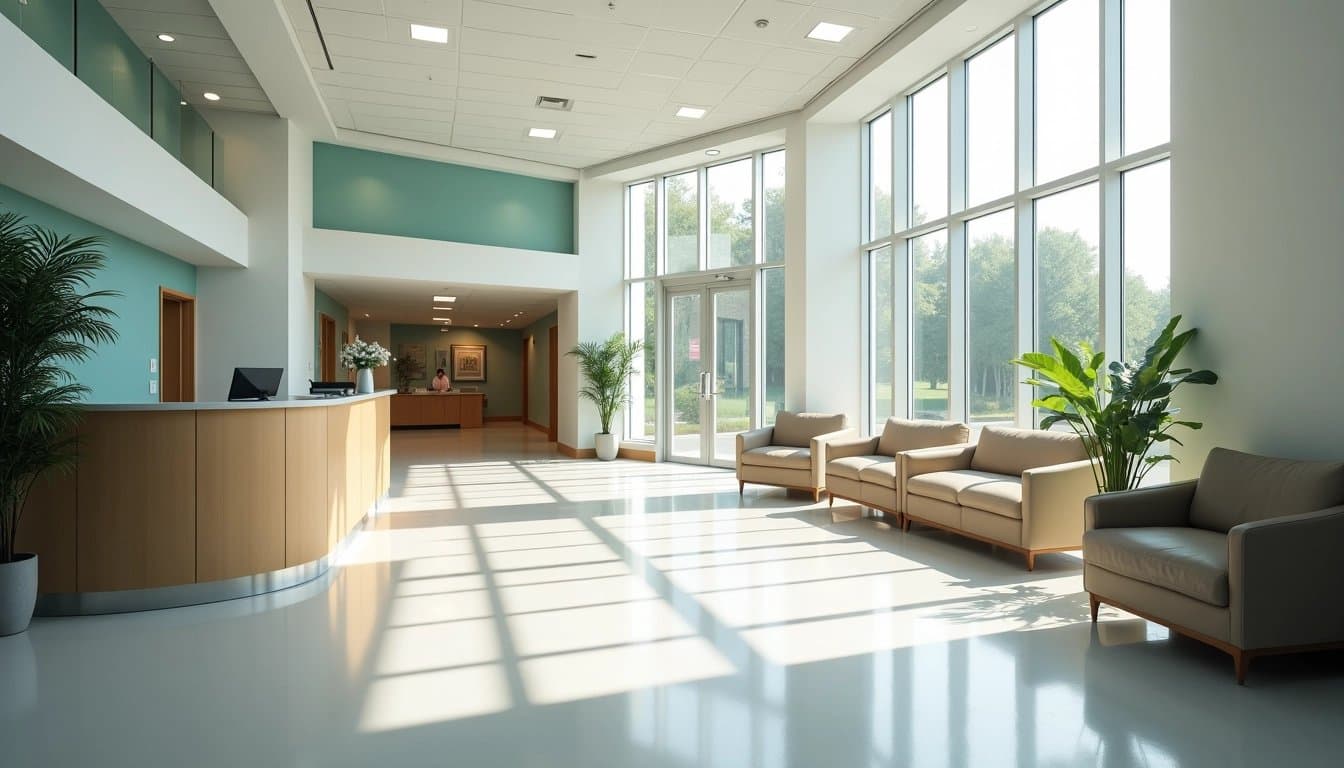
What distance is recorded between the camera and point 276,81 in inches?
303

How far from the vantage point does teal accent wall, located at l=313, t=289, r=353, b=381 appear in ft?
35.3

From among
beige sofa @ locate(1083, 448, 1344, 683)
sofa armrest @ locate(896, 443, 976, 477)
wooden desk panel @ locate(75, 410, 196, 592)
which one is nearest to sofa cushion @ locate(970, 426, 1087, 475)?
sofa armrest @ locate(896, 443, 976, 477)

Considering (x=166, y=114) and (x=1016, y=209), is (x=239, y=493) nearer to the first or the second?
(x=166, y=114)

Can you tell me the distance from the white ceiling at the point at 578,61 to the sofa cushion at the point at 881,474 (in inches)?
155

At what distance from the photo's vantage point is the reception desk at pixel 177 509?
13.2 feet

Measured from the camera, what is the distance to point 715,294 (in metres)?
10.7

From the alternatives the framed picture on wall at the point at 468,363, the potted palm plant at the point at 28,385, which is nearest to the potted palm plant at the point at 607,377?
the potted palm plant at the point at 28,385

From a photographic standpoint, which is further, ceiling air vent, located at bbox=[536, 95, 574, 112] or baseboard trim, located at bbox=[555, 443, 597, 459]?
baseboard trim, located at bbox=[555, 443, 597, 459]

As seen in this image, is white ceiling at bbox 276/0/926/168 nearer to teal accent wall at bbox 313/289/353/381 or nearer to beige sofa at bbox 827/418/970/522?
teal accent wall at bbox 313/289/353/381

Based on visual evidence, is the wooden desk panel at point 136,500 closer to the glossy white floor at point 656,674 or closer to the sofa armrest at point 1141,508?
the glossy white floor at point 656,674

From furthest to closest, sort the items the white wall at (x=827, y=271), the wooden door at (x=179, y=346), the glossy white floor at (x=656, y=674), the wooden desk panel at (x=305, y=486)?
the white wall at (x=827, y=271) < the wooden door at (x=179, y=346) < the wooden desk panel at (x=305, y=486) < the glossy white floor at (x=656, y=674)

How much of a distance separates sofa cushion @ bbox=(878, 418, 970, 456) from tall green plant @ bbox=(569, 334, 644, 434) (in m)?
4.84

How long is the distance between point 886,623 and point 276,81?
25.2 feet

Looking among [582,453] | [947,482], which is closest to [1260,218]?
[947,482]
